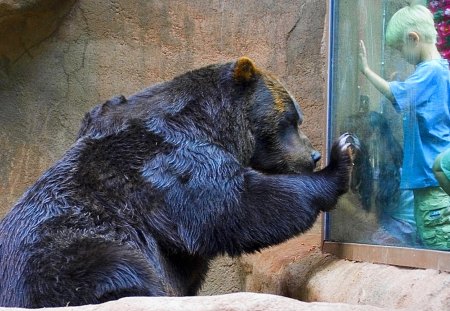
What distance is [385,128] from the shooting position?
491 centimetres

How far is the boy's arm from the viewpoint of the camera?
4.81 meters

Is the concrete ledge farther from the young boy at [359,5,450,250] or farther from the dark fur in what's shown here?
the dark fur

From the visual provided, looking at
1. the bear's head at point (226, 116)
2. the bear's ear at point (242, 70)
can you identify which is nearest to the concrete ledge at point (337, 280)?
the bear's head at point (226, 116)

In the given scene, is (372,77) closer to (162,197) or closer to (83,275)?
(162,197)

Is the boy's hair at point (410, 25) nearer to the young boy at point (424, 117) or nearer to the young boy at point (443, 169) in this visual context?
the young boy at point (424, 117)

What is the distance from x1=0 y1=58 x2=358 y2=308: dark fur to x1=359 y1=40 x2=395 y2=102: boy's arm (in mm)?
441

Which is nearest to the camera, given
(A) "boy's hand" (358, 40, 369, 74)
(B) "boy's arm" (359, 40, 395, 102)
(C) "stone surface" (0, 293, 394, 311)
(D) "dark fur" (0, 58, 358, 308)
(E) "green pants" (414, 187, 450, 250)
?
(C) "stone surface" (0, 293, 394, 311)

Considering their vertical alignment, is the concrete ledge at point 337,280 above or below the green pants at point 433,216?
below

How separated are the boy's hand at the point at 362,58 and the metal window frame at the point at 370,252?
0.59m

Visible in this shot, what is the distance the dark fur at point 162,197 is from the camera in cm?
416

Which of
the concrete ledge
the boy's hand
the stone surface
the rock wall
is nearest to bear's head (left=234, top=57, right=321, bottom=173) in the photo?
the boy's hand

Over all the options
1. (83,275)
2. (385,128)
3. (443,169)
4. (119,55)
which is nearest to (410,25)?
(385,128)

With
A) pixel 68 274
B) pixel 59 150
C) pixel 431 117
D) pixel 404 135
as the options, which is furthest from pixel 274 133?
pixel 59 150

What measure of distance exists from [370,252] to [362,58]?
128 cm
